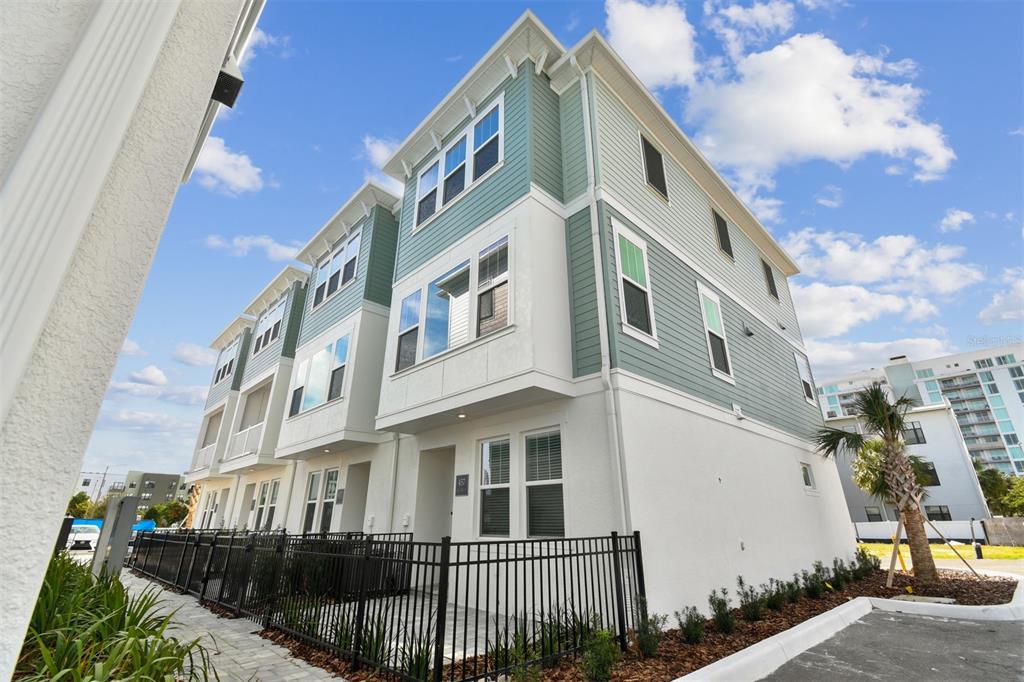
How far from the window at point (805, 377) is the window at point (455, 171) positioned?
12.3 m

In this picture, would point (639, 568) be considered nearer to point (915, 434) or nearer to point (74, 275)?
point (74, 275)

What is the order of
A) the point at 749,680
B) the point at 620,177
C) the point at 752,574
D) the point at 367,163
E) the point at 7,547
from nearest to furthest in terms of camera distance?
the point at 7,547 < the point at 749,680 < the point at 752,574 < the point at 620,177 < the point at 367,163

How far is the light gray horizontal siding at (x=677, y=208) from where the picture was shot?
28.9 ft

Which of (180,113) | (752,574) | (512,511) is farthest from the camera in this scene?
(752,574)

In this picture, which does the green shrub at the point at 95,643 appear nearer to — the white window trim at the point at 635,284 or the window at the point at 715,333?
the white window trim at the point at 635,284

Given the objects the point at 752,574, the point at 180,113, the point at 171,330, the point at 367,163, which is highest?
the point at 367,163

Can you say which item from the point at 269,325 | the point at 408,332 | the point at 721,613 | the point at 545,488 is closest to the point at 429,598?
the point at 545,488

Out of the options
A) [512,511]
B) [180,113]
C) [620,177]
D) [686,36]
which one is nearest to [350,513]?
[512,511]

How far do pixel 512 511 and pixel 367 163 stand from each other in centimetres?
1064

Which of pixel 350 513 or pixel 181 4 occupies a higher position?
pixel 181 4

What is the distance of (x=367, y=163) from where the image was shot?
12.8 meters

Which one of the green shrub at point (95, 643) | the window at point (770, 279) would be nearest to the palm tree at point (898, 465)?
the window at point (770, 279)

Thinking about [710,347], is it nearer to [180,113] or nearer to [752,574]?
[752,574]

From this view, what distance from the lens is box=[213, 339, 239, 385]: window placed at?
2175 centimetres
